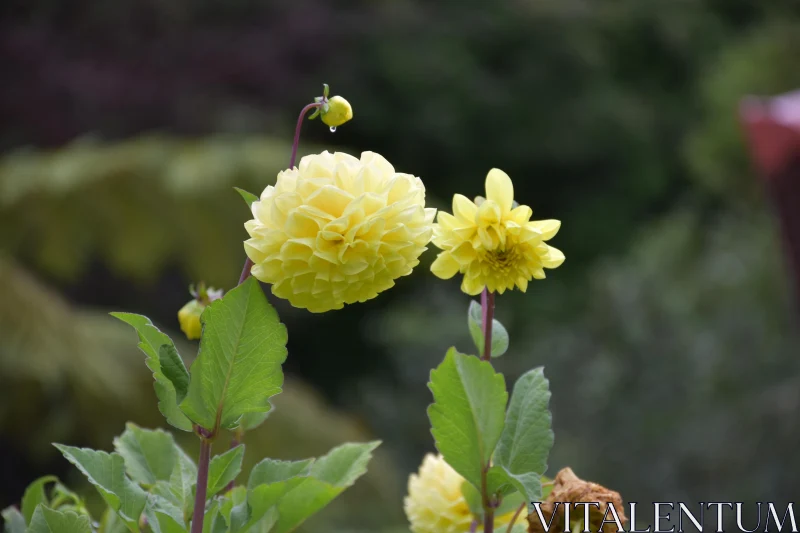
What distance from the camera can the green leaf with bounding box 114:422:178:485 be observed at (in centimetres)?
35

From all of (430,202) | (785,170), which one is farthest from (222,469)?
(430,202)

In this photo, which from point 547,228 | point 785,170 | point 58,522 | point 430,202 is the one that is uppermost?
point 430,202

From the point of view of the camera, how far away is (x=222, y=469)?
0.31 metres

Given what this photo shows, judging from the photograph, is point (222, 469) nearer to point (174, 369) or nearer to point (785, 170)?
point (174, 369)

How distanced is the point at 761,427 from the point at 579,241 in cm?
204

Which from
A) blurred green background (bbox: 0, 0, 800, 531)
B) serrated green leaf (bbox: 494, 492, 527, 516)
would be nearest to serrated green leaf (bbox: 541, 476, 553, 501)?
serrated green leaf (bbox: 494, 492, 527, 516)

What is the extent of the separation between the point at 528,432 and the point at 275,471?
9 cm

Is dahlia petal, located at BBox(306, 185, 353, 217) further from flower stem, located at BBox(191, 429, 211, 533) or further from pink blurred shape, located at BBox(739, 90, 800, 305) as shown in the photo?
pink blurred shape, located at BBox(739, 90, 800, 305)

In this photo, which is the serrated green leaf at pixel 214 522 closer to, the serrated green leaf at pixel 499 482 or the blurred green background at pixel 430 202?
the serrated green leaf at pixel 499 482

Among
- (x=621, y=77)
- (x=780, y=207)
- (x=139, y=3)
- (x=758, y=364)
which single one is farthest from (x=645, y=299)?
(x=621, y=77)

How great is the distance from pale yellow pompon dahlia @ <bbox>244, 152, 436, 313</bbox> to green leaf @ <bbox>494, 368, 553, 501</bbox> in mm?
67

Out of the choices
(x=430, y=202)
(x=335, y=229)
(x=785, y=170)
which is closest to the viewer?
(x=335, y=229)

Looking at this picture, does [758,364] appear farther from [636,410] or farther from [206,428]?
[206,428]

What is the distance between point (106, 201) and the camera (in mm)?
2080
